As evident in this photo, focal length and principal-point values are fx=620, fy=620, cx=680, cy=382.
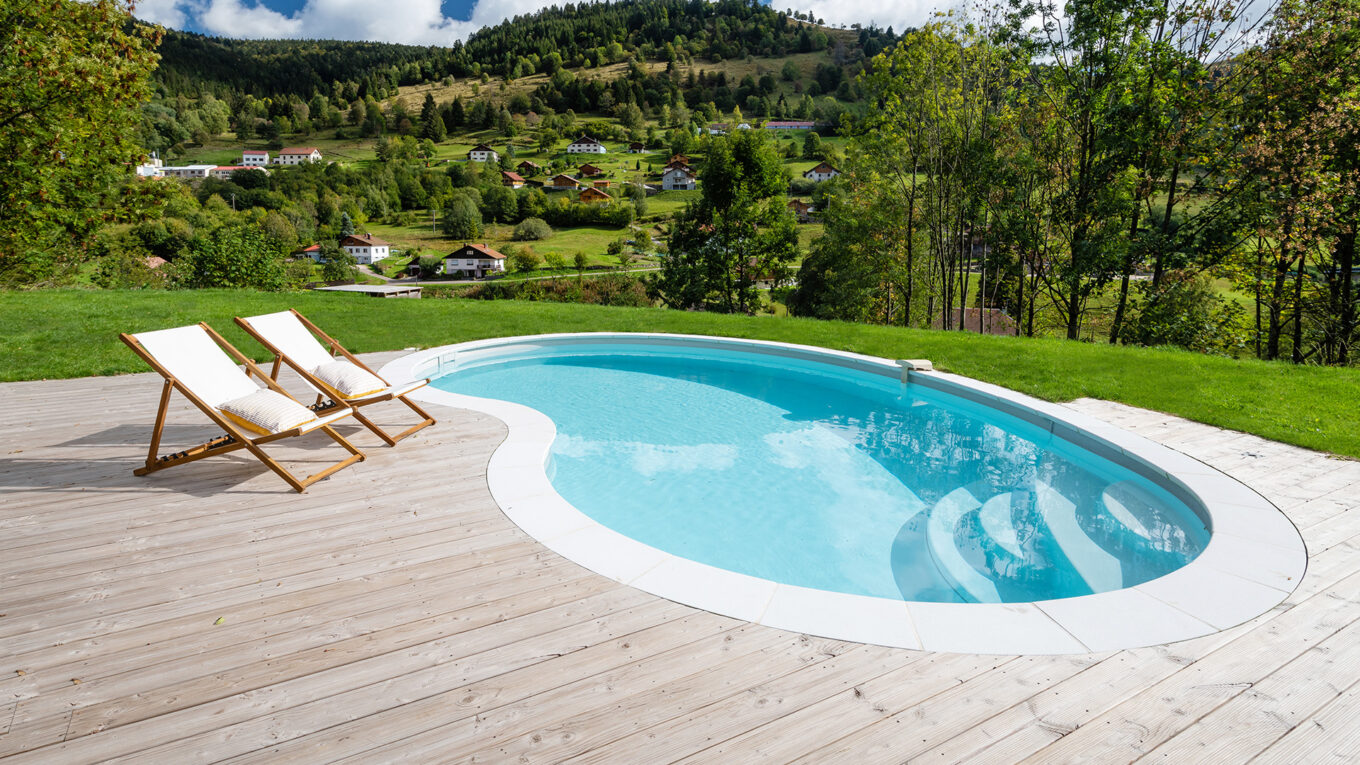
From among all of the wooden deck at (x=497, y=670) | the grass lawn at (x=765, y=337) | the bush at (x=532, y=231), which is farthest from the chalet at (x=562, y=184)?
the wooden deck at (x=497, y=670)

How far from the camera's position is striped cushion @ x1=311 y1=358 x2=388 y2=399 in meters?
4.50

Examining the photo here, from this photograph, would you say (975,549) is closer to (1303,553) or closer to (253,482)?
(1303,553)

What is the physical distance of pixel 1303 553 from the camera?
10.1 ft

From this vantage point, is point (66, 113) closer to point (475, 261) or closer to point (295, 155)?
point (475, 261)

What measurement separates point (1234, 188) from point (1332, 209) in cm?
134

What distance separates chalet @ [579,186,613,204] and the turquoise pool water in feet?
203

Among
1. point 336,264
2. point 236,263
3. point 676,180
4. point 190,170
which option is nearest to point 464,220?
point 336,264

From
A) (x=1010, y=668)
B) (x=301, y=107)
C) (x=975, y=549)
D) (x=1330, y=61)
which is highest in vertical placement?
(x=301, y=107)

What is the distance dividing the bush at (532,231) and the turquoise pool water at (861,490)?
186ft

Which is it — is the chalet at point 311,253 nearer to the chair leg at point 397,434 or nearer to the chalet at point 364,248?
the chalet at point 364,248

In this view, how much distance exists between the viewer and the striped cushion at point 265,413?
364cm

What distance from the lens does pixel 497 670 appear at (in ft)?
6.97

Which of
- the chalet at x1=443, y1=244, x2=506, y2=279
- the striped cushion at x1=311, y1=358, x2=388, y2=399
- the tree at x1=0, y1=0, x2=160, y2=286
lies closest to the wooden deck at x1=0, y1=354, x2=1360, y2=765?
the striped cushion at x1=311, y1=358, x2=388, y2=399

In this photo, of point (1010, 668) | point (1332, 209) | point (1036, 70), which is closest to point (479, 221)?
point (1036, 70)
